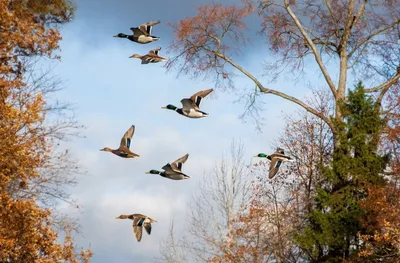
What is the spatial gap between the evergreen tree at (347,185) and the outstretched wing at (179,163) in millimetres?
9689

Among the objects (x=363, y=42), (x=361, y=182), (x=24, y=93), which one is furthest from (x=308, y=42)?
(x=24, y=93)

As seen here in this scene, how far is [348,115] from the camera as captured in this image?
2100 cm

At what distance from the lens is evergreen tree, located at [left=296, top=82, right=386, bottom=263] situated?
63.3 ft

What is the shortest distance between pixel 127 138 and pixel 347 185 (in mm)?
10905

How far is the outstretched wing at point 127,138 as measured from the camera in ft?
35.2

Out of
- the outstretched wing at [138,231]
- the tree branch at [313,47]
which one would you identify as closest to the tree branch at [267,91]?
the tree branch at [313,47]

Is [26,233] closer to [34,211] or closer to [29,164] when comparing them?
[34,211]

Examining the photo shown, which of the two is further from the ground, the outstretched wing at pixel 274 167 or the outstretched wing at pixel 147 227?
the outstretched wing at pixel 274 167

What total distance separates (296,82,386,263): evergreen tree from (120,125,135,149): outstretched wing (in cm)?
959

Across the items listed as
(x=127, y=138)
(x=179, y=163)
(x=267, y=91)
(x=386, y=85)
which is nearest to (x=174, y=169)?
(x=179, y=163)

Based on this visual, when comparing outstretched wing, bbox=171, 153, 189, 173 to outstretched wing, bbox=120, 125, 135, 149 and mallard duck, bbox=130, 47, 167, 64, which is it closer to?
outstretched wing, bbox=120, 125, 135, 149

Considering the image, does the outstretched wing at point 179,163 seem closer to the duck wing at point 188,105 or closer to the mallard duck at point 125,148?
the mallard duck at point 125,148

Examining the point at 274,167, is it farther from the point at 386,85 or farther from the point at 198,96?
the point at 386,85

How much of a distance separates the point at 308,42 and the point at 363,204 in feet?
26.3
